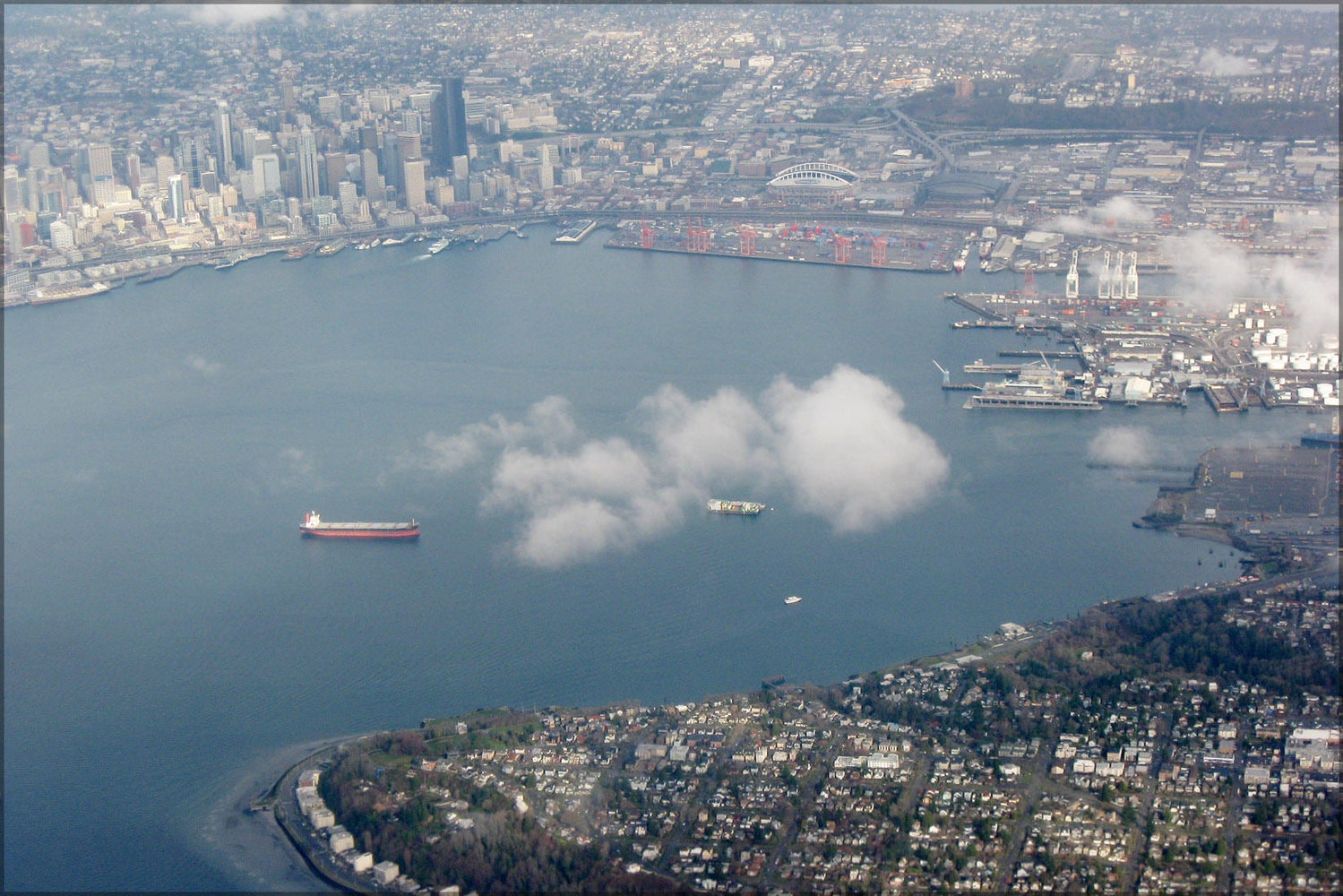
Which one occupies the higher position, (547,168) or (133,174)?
(547,168)

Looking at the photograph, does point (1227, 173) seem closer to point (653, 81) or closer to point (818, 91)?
point (818, 91)

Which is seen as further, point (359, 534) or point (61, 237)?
point (61, 237)

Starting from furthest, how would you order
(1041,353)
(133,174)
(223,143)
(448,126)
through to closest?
1. (223,143)
2. (448,126)
3. (133,174)
4. (1041,353)

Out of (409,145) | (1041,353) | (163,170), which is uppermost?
(1041,353)

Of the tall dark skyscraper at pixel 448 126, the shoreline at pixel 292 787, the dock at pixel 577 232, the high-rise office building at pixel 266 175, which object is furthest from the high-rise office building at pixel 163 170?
the shoreline at pixel 292 787

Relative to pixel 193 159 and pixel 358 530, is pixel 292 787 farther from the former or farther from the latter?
pixel 193 159

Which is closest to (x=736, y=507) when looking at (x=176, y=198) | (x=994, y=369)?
(x=994, y=369)

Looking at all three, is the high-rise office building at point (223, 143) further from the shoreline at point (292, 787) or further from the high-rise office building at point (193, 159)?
the shoreline at point (292, 787)

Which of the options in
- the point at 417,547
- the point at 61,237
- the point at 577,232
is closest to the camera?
the point at 417,547
